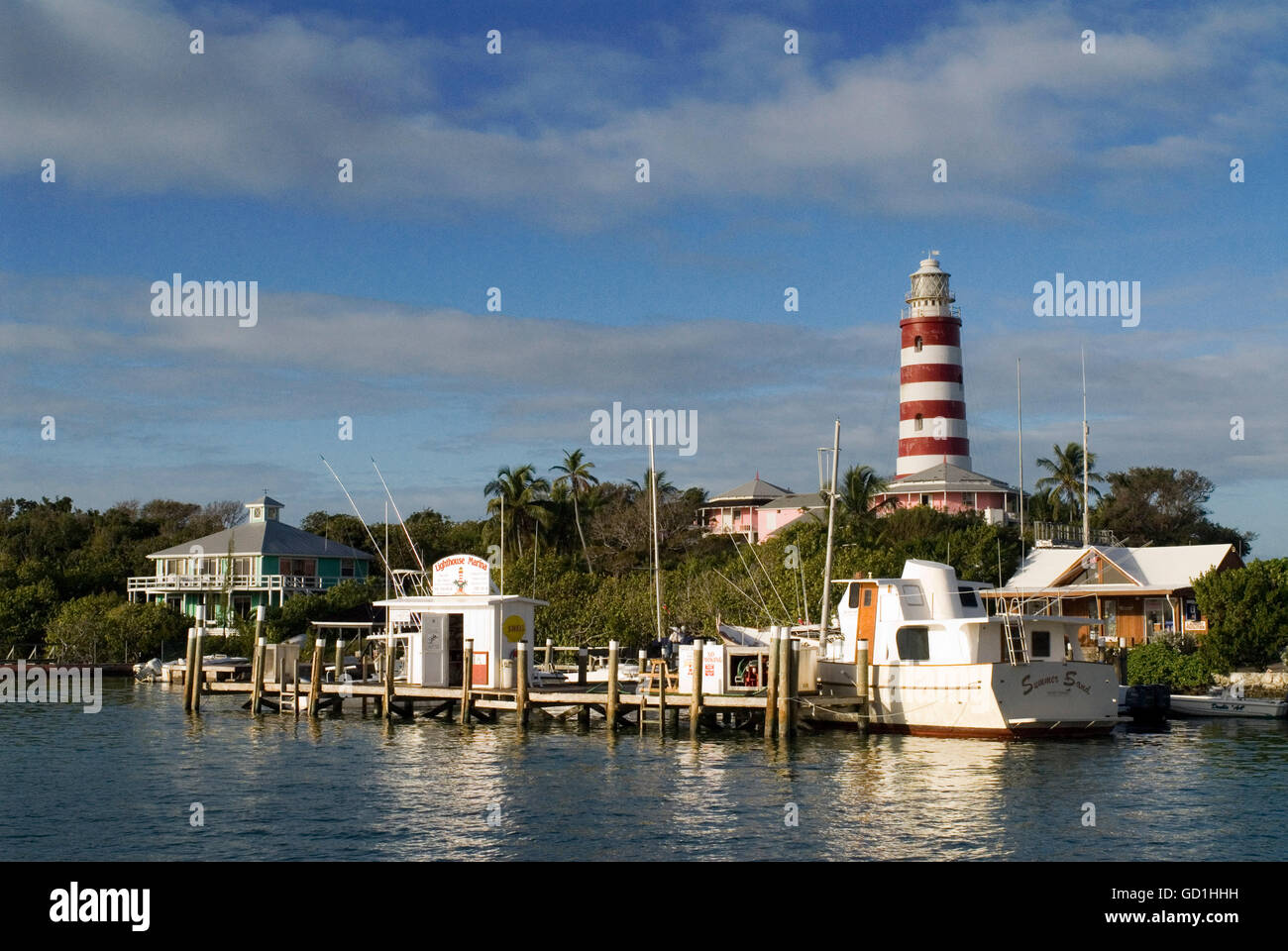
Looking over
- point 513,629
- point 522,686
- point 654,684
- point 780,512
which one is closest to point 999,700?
point 654,684

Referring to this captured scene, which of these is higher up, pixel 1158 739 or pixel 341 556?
pixel 341 556

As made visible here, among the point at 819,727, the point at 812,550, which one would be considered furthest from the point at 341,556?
the point at 819,727

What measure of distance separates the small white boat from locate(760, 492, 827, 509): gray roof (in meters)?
51.5

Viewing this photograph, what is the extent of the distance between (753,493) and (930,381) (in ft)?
68.6

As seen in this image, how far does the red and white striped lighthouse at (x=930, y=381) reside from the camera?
8738 centimetres

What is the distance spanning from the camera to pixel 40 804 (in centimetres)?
2580

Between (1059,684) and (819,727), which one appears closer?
(1059,684)

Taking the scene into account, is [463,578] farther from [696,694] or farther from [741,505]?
[741,505]

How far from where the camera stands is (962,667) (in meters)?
35.0

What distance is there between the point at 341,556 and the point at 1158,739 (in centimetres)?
5831

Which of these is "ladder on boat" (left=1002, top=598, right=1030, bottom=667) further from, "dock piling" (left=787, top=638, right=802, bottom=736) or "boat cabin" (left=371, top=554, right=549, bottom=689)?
"boat cabin" (left=371, top=554, right=549, bottom=689)

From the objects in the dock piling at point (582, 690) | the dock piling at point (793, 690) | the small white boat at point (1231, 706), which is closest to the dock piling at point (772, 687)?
the dock piling at point (793, 690)
